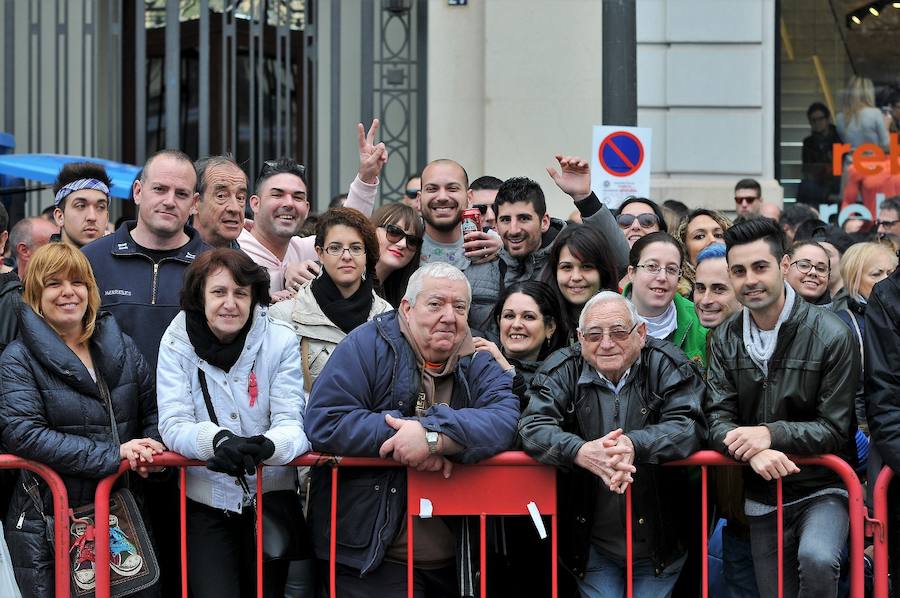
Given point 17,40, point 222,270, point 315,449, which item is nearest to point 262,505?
point 315,449

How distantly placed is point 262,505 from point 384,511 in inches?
19.3

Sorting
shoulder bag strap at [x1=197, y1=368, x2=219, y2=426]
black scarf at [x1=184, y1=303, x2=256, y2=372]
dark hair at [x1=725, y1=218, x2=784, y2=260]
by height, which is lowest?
shoulder bag strap at [x1=197, y1=368, x2=219, y2=426]

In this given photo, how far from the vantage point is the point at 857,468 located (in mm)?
5441

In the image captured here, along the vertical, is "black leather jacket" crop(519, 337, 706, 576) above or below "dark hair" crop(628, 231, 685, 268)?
below

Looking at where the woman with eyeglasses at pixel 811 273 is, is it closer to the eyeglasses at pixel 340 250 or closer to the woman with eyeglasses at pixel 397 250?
the woman with eyeglasses at pixel 397 250

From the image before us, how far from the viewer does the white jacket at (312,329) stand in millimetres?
5527

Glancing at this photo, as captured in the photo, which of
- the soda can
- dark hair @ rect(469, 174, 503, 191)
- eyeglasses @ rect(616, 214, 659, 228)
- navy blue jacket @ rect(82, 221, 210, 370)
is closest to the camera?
navy blue jacket @ rect(82, 221, 210, 370)

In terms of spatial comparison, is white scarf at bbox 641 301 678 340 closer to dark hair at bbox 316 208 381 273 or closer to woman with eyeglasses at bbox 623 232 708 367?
woman with eyeglasses at bbox 623 232 708 367

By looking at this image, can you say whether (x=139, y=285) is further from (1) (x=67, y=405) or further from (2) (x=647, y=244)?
(2) (x=647, y=244)

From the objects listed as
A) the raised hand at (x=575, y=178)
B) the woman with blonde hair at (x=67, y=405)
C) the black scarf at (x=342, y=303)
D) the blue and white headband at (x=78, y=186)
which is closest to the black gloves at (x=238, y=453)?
the woman with blonde hair at (x=67, y=405)

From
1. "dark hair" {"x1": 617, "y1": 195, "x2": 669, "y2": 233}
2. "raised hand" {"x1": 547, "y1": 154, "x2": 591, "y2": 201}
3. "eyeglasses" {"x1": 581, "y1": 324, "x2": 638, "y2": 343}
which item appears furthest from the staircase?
"eyeglasses" {"x1": 581, "y1": 324, "x2": 638, "y2": 343}

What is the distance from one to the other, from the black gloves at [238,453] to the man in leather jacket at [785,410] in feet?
5.67

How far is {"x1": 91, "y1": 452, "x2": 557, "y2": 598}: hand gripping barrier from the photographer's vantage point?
4.91 meters

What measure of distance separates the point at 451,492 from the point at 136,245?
5.98 ft
